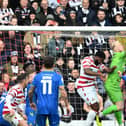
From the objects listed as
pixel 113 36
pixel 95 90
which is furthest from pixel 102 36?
pixel 95 90

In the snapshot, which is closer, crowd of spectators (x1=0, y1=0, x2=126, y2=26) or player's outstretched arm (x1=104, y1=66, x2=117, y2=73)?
player's outstretched arm (x1=104, y1=66, x2=117, y2=73)

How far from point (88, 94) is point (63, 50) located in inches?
41.2

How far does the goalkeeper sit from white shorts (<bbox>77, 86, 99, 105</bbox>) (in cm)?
35

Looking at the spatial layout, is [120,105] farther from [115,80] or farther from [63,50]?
[63,50]

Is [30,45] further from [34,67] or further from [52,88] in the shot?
[52,88]

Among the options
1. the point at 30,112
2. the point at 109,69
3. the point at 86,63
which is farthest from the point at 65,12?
the point at 30,112

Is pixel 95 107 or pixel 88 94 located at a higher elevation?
pixel 88 94

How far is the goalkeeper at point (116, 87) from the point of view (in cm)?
1423

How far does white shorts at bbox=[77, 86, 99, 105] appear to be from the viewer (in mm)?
14758

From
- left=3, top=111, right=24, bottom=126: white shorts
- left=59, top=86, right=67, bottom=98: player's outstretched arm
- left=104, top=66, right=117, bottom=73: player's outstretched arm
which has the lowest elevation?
left=3, top=111, right=24, bottom=126: white shorts

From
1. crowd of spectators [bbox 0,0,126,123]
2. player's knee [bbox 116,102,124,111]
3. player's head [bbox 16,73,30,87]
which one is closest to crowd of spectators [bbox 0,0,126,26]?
crowd of spectators [bbox 0,0,126,123]

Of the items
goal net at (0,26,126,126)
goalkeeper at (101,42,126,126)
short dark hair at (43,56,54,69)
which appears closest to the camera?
short dark hair at (43,56,54,69)

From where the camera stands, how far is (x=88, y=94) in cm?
1486

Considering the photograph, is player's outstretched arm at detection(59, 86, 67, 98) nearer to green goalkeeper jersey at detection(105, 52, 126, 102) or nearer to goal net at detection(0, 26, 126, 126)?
goal net at detection(0, 26, 126, 126)
